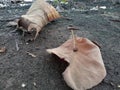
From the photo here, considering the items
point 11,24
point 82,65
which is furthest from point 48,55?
point 11,24

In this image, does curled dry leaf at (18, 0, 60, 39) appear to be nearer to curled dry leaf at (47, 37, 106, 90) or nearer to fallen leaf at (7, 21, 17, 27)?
fallen leaf at (7, 21, 17, 27)

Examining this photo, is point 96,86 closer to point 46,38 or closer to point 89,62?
point 89,62

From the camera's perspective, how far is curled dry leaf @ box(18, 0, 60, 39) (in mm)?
2160

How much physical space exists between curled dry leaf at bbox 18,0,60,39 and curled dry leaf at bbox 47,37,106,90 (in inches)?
13.2

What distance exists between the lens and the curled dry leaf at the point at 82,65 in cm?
170

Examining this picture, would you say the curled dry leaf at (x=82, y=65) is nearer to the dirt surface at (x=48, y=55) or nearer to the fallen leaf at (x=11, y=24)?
the dirt surface at (x=48, y=55)

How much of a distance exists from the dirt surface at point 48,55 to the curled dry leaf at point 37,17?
0.06 meters

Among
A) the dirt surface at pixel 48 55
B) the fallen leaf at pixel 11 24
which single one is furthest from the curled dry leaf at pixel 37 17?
the fallen leaf at pixel 11 24

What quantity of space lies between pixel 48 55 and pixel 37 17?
0.39 metres

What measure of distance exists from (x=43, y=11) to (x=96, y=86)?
80 cm

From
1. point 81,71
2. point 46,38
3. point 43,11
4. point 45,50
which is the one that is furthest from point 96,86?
point 43,11

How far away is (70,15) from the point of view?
2799 mm

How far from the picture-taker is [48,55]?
6.48 ft

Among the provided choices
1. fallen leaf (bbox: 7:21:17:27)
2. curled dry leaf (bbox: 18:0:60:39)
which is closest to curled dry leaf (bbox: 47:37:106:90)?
curled dry leaf (bbox: 18:0:60:39)
